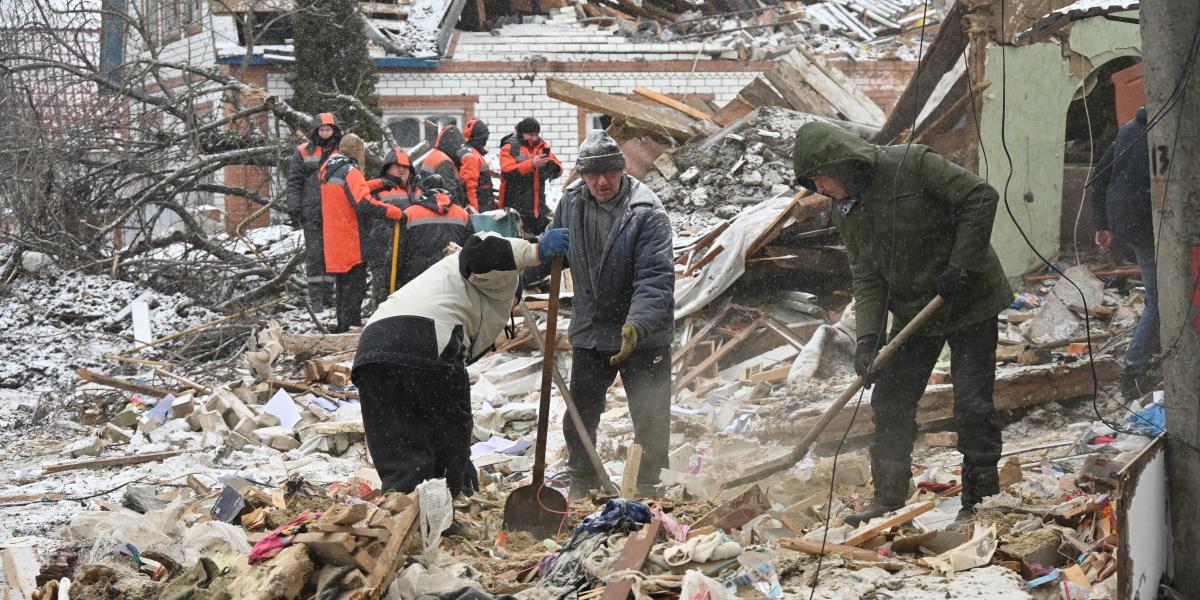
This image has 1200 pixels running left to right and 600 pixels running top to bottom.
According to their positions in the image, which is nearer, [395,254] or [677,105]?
[395,254]

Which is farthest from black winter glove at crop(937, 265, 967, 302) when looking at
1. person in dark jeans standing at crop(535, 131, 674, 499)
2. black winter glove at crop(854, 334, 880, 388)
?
person in dark jeans standing at crop(535, 131, 674, 499)

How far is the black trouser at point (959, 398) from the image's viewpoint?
185 inches

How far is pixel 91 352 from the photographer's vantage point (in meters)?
10.0

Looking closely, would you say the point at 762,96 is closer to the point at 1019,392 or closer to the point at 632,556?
the point at 1019,392

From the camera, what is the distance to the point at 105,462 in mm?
7020

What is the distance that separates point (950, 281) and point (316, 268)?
753 centimetres

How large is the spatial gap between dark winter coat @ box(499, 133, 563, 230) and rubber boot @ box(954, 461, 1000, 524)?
7084mm

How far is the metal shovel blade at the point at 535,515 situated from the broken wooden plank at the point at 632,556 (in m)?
0.95

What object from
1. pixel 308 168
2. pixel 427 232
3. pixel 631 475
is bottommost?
pixel 631 475

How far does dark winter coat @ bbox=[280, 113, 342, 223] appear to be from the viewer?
1055 cm

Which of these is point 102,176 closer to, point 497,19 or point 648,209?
point 648,209

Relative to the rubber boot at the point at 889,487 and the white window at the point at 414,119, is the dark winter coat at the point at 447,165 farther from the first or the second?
the white window at the point at 414,119

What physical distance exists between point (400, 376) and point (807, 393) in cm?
389

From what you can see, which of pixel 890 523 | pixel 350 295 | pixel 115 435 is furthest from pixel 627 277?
pixel 350 295
